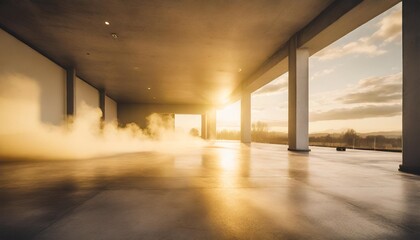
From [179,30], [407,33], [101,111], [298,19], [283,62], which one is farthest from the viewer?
[101,111]

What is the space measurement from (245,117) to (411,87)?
11.9 meters

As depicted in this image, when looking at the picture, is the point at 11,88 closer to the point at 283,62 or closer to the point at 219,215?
the point at 219,215

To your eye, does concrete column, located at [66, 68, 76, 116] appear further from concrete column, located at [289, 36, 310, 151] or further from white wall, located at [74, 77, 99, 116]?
concrete column, located at [289, 36, 310, 151]

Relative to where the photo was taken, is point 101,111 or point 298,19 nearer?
point 298,19

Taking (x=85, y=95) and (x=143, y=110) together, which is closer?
(x=85, y=95)

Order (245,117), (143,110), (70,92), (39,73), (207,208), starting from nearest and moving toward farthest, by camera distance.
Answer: (207,208), (39,73), (70,92), (245,117), (143,110)

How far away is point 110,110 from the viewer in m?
20.0

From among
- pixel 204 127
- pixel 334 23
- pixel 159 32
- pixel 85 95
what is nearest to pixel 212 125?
pixel 204 127

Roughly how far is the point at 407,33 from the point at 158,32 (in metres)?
6.28

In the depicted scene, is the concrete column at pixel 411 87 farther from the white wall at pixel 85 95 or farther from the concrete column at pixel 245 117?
the white wall at pixel 85 95

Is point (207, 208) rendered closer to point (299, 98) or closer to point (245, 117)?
point (299, 98)

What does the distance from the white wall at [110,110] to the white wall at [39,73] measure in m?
8.04

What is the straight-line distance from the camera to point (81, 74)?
489 inches

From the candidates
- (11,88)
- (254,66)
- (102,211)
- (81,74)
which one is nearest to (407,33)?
(102,211)
